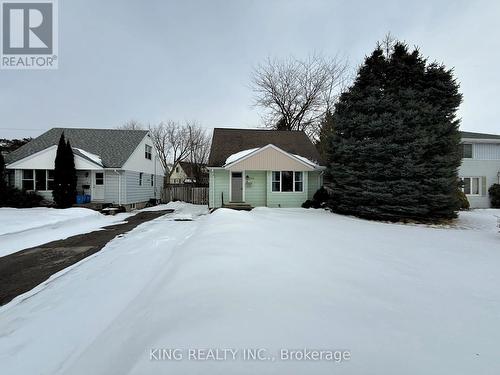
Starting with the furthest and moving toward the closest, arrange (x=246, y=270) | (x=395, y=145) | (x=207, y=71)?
(x=207, y=71) → (x=395, y=145) → (x=246, y=270)

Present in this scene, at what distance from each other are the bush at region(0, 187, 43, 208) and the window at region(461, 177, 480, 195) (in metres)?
28.9

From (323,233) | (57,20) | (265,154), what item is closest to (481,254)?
(323,233)

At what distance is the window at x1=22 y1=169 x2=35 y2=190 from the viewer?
15.5 m

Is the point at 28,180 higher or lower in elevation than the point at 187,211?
higher

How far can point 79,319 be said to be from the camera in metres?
3.10

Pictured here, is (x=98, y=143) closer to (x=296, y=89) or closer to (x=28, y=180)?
(x=28, y=180)

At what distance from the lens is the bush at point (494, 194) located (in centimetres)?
1605

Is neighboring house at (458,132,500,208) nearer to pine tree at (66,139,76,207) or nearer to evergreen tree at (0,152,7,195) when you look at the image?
pine tree at (66,139,76,207)

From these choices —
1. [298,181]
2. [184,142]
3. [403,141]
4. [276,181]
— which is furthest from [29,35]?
[184,142]

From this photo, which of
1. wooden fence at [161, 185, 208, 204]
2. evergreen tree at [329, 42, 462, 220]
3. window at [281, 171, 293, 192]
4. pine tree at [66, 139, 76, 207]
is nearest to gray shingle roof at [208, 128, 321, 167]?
window at [281, 171, 293, 192]

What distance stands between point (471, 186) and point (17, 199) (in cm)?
3009

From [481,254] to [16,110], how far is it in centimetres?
2761

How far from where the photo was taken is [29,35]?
30.5ft

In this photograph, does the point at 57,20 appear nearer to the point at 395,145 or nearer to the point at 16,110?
the point at 16,110
